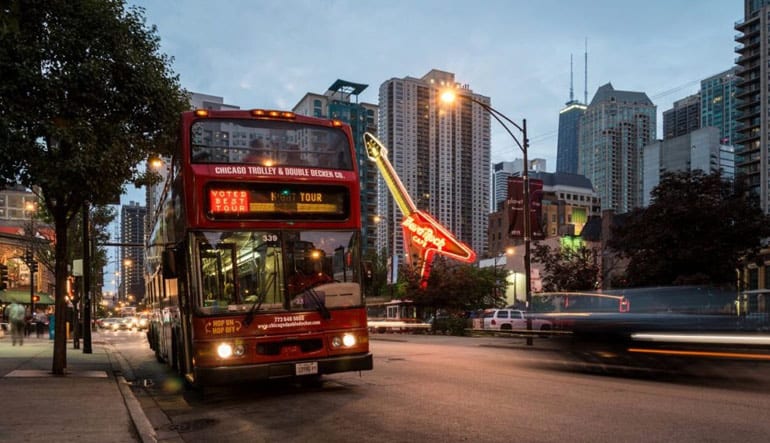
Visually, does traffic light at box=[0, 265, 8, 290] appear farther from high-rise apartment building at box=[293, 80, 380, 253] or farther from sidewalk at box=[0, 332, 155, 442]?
high-rise apartment building at box=[293, 80, 380, 253]

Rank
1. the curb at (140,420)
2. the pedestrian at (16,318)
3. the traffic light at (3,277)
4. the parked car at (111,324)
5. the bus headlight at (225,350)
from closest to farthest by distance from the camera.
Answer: the curb at (140,420)
the bus headlight at (225,350)
the traffic light at (3,277)
the pedestrian at (16,318)
the parked car at (111,324)

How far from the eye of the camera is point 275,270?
10258 millimetres

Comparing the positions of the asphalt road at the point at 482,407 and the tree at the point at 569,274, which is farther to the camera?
the tree at the point at 569,274

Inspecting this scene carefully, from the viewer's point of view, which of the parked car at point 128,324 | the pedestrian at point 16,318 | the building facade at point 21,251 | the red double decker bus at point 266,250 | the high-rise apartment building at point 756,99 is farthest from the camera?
the high-rise apartment building at point 756,99

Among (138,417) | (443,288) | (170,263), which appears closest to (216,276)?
(170,263)

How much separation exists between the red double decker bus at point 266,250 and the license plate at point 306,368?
0.05ft

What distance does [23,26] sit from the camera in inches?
477

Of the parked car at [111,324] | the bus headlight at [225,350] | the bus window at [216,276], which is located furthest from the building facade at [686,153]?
the bus headlight at [225,350]

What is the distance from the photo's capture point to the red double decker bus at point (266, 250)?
9961mm

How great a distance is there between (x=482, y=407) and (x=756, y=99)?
143 metres

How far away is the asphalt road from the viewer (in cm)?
762

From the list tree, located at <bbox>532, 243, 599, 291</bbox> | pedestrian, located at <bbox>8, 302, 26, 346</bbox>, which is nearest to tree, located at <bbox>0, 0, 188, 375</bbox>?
pedestrian, located at <bbox>8, 302, 26, 346</bbox>

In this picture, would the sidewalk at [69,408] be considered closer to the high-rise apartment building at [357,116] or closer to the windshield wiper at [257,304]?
the windshield wiper at [257,304]

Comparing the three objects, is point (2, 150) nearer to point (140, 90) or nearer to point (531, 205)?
point (140, 90)
